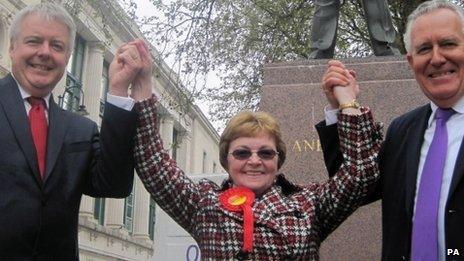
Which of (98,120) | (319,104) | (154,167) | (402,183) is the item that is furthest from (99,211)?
(402,183)

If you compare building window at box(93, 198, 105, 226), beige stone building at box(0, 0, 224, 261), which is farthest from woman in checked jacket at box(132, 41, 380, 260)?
building window at box(93, 198, 105, 226)

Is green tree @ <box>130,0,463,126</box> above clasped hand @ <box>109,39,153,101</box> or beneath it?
above

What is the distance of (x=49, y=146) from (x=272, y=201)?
88 cm

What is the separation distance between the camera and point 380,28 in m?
5.52

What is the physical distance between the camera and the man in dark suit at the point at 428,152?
2342 mm

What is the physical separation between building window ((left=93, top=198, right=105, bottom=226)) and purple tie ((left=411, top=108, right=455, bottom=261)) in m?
27.4

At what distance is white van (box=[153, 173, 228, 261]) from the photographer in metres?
6.78

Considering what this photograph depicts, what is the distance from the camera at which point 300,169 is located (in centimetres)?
466

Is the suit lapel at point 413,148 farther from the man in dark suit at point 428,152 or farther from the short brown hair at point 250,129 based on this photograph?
the short brown hair at point 250,129

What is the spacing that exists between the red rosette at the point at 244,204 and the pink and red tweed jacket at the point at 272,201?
0.08ft

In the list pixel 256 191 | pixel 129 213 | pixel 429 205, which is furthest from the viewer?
pixel 129 213

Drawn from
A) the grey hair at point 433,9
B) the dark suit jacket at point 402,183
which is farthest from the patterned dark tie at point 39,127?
the grey hair at point 433,9

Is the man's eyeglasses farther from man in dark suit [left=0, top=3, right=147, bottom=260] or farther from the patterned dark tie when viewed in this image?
the patterned dark tie

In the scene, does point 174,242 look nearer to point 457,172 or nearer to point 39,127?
point 39,127
